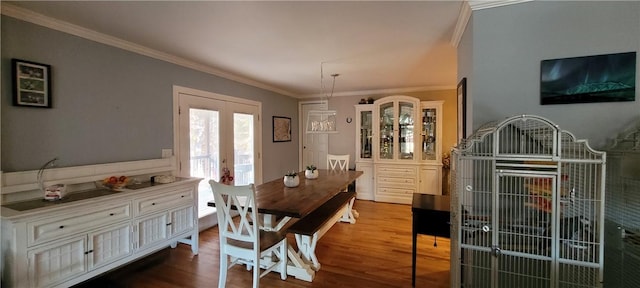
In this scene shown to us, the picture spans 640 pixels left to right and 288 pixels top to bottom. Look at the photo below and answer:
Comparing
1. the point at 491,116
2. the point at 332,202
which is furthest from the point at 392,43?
the point at 332,202

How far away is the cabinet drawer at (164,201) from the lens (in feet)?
7.84

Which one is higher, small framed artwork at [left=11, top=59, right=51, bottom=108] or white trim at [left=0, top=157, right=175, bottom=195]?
small framed artwork at [left=11, top=59, right=51, bottom=108]

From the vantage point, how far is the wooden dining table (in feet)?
6.70

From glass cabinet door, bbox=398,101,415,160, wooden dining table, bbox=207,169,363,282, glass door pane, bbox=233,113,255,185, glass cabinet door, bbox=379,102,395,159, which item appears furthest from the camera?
glass cabinet door, bbox=379,102,395,159

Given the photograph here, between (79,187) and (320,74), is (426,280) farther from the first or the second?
(79,187)

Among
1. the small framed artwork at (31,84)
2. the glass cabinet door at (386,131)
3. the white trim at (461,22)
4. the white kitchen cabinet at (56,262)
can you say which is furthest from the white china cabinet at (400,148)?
the small framed artwork at (31,84)

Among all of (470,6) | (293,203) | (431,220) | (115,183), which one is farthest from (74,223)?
(470,6)

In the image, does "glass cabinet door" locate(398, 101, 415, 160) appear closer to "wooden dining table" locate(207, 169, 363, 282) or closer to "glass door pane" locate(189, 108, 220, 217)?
"wooden dining table" locate(207, 169, 363, 282)

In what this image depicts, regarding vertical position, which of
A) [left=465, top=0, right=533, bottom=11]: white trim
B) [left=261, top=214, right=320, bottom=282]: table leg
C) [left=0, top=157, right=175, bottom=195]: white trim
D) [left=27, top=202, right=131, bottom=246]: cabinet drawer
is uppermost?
[left=465, top=0, right=533, bottom=11]: white trim

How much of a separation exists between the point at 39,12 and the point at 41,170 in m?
1.24

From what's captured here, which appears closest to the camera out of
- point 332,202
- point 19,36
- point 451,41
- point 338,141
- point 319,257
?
point 19,36

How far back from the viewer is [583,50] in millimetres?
1533

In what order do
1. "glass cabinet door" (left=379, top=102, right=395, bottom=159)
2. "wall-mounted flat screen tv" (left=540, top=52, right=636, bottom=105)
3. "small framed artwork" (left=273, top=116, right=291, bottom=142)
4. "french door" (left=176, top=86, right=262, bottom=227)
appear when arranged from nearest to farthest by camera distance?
1. "wall-mounted flat screen tv" (left=540, top=52, right=636, bottom=105)
2. "french door" (left=176, top=86, right=262, bottom=227)
3. "glass cabinet door" (left=379, top=102, right=395, bottom=159)
4. "small framed artwork" (left=273, top=116, right=291, bottom=142)

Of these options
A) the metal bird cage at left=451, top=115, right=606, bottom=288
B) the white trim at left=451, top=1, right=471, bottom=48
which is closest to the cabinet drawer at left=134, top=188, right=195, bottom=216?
the metal bird cage at left=451, top=115, right=606, bottom=288
